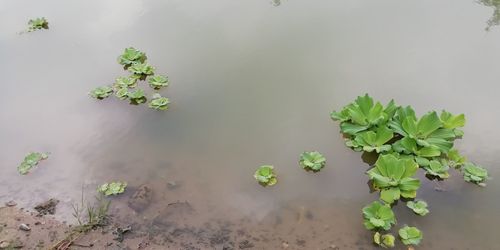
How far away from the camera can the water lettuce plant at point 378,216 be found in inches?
105

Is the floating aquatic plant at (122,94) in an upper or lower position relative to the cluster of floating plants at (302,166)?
upper

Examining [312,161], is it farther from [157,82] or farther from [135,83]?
[135,83]

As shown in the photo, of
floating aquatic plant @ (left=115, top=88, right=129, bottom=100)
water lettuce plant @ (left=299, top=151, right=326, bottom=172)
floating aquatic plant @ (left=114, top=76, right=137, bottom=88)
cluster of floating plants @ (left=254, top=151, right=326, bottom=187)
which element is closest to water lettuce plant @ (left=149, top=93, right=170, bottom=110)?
floating aquatic plant @ (left=115, top=88, right=129, bottom=100)

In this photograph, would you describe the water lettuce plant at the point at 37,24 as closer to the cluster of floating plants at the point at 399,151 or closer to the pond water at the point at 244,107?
the pond water at the point at 244,107

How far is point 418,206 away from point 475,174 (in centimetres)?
51

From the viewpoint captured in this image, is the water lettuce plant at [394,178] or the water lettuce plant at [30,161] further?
the water lettuce plant at [30,161]

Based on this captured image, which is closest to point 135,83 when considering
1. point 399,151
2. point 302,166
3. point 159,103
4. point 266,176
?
point 159,103

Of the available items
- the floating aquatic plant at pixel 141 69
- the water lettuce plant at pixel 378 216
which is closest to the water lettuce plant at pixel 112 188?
the floating aquatic plant at pixel 141 69

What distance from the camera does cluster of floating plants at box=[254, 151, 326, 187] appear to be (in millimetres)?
3109

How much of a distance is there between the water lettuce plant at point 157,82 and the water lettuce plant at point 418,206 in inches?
96.9

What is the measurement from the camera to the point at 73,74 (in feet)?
14.7

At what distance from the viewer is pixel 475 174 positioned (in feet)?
9.73

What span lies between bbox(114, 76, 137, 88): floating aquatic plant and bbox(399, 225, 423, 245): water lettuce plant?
2801 mm

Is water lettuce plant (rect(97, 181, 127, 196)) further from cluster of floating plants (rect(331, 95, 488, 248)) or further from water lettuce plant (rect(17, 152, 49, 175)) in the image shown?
cluster of floating plants (rect(331, 95, 488, 248))
